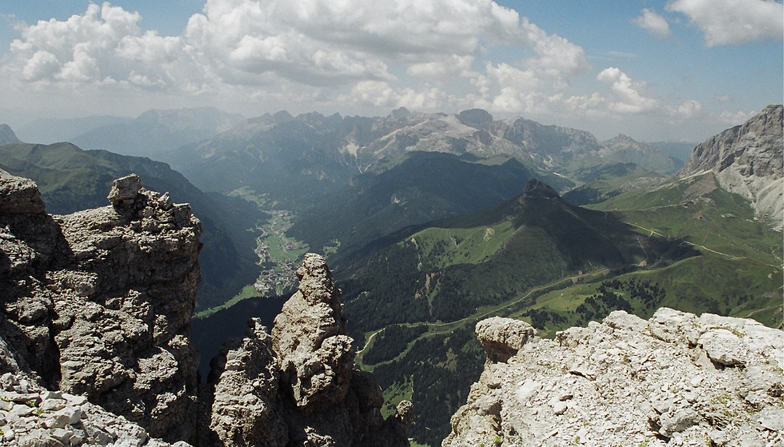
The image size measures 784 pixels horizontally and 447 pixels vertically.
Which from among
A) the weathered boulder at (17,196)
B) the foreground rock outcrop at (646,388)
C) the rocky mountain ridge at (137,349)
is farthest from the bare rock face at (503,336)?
the weathered boulder at (17,196)

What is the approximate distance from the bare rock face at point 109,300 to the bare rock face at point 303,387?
2.84 meters

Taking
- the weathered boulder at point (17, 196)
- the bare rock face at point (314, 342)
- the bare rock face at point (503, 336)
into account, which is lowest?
the bare rock face at point (503, 336)

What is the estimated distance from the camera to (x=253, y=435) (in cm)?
2619

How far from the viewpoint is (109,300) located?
26016mm

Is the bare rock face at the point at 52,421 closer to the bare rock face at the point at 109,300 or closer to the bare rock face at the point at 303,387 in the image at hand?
the bare rock face at the point at 109,300

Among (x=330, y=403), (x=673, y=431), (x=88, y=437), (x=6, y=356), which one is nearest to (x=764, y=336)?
(x=673, y=431)

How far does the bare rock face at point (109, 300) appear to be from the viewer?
21906mm

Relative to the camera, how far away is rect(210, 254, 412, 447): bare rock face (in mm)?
26672

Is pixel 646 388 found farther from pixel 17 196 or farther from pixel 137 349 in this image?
pixel 17 196

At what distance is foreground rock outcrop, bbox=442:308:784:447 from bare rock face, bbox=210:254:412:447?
9.01m

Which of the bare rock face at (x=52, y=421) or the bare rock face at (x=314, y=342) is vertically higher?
the bare rock face at (x=52, y=421)

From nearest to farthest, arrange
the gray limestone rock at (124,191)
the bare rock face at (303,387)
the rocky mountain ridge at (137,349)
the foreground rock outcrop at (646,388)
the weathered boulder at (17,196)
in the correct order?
the foreground rock outcrop at (646,388), the rocky mountain ridge at (137,349), the weathered boulder at (17,196), the bare rock face at (303,387), the gray limestone rock at (124,191)

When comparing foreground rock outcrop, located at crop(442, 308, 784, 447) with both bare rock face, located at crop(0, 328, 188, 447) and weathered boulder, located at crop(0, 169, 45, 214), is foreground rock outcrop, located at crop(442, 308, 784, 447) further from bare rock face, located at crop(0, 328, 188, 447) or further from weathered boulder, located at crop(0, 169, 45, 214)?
weathered boulder, located at crop(0, 169, 45, 214)

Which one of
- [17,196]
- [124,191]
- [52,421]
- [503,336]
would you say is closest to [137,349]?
[17,196]
